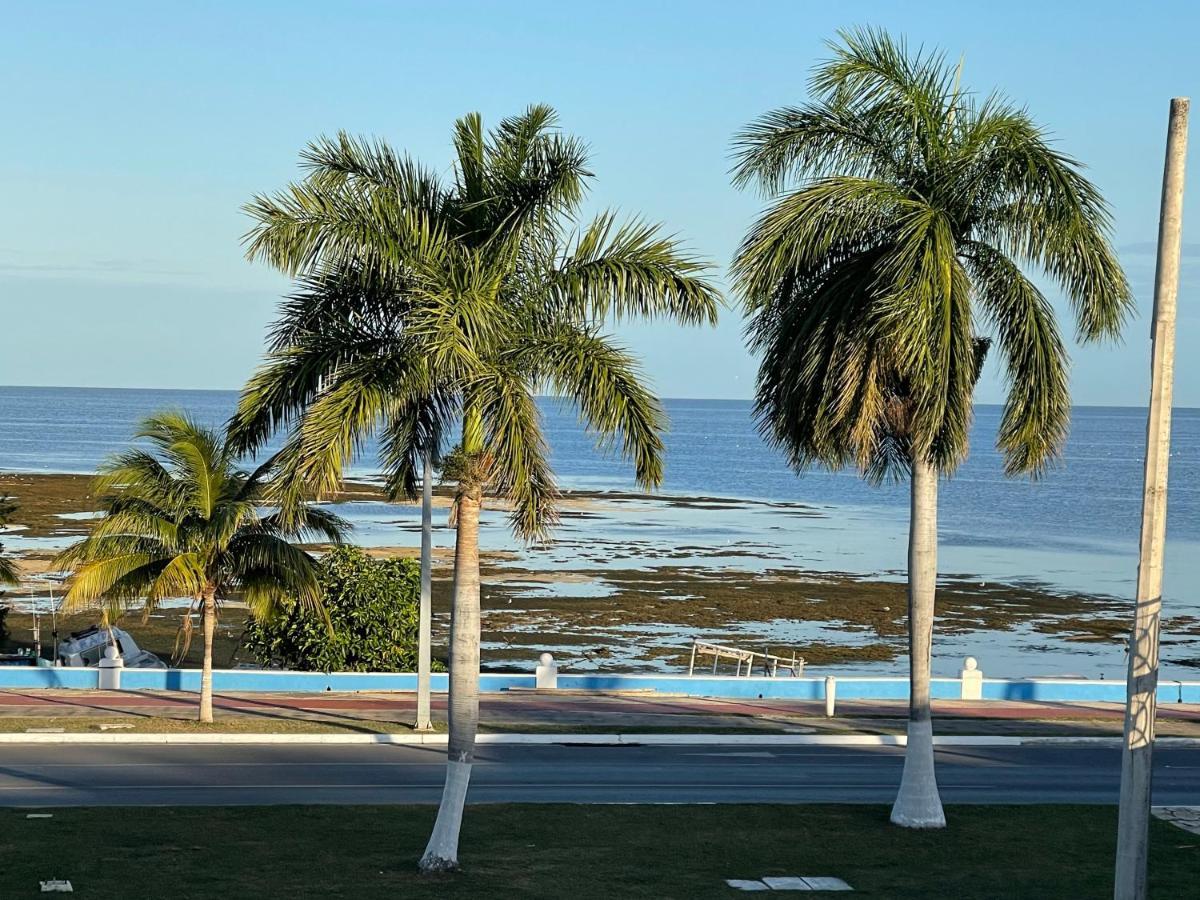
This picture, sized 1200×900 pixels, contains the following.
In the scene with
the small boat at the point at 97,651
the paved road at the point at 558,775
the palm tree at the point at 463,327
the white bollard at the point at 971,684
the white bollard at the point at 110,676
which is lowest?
the small boat at the point at 97,651

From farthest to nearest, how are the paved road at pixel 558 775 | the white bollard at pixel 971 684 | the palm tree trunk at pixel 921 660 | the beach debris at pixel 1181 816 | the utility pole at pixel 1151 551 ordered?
the white bollard at pixel 971 684 < the paved road at pixel 558 775 < the beach debris at pixel 1181 816 < the palm tree trunk at pixel 921 660 < the utility pole at pixel 1151 551

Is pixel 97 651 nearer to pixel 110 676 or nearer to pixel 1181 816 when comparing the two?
pixel 110 676

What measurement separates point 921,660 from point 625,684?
14962 millimetres

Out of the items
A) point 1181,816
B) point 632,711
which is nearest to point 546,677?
point 632,711

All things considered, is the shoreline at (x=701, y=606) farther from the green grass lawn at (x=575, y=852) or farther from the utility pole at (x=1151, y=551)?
the utility pole at (x=1151, y=551)

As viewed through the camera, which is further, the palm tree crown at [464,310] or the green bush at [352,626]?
the green bush at [352,626]

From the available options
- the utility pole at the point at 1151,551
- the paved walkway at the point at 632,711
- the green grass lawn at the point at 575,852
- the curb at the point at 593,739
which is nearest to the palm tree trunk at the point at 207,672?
the curb at the point at 593,739

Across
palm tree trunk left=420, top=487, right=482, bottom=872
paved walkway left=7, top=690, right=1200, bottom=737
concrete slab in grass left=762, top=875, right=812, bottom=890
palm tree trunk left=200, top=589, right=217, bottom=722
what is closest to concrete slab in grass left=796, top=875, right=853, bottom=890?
concrete slab in grass left=762, top=875, right=812, bottom=890

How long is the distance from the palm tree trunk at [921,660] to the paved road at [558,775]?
2595mm

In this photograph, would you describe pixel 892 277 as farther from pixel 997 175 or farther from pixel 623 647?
pixel 623 647

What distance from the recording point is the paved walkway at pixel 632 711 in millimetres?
27031

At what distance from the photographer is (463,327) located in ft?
49.4

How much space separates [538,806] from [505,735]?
6500 mm

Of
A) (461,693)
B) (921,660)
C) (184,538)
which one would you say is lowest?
(461,693)
